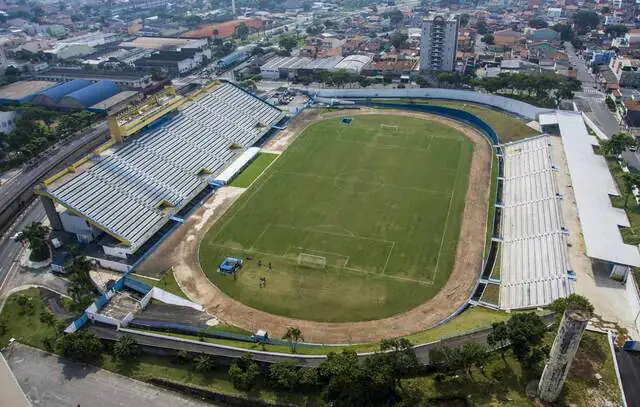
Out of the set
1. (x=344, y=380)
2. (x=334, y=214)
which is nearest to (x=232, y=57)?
(x=334, y=214)

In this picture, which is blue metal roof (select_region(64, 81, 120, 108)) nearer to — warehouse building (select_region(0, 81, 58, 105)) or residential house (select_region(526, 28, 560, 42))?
warehouse building (select_region(0, 81, 58, 105))

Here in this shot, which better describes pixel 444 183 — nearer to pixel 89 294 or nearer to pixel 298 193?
pixel 298 193

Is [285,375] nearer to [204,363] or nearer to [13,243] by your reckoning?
[204,363]

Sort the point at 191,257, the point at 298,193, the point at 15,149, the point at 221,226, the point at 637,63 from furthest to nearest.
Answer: the point at 637,63, the point at 15,149, the point at 298,193, the point at 221,226, the point at 191,257

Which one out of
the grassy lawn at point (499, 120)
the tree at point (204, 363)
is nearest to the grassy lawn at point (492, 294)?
the tree at point (204, 363)

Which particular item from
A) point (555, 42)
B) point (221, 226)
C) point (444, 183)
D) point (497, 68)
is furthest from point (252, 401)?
point (555, 42)

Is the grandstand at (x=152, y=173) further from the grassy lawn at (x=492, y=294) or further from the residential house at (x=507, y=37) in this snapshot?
the residential house at (x=507, y=37)

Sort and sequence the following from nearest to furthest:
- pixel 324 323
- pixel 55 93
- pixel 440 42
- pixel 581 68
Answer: pixel 324 323 → pixel 55 93 → pixel 440 42 → pixel 581 68
